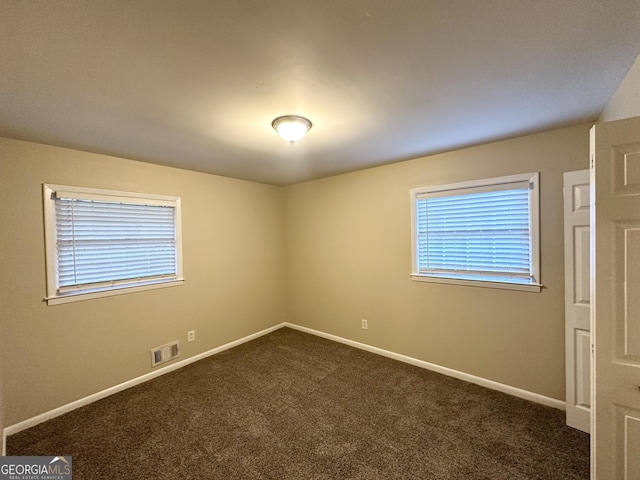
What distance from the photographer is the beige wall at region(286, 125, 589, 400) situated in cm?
229

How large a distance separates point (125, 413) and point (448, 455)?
2.66 metres

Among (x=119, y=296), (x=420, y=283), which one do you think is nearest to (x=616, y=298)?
(x=420, y=283)

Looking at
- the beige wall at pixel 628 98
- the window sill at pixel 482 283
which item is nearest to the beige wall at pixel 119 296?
the window sill at pixel 482 283

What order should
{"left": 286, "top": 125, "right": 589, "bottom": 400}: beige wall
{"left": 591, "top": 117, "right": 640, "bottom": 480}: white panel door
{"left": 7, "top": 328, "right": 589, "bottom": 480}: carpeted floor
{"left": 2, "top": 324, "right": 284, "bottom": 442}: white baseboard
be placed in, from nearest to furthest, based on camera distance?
1. {"left": 591, "top": 117, "right": 640, "bottom": 480}: white panel door
2. {"left": 7, "top": 328, "right": 589, "bottom": 480}: carpeted floor
3. {"left": 2, "top": 324, "right": 284, "bottom": 442}: white baseboard
4. {"left": 286, "top": 125, "right": 589, "bottom": 400}: beige wall

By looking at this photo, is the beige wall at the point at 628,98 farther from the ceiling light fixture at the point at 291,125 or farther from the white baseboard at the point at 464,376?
the white baseboard at the point at 464,376

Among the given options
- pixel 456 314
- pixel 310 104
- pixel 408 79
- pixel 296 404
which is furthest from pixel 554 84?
pixel 296 404

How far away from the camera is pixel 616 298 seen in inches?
Result: 45.5

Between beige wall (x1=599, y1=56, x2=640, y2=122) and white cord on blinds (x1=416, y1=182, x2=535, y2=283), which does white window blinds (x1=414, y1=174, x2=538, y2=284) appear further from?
beige wall (x1=599, y1=56, x2=640, y2=122)

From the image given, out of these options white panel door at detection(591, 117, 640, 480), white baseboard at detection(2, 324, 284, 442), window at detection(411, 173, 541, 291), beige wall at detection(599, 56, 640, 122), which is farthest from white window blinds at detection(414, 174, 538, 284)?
white baseboard at detection(2, 324, 284, 442)

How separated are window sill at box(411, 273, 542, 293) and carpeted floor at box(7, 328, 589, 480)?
101 centimetres

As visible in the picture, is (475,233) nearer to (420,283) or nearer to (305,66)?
(420,283)

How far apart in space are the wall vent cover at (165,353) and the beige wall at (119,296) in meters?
0.06

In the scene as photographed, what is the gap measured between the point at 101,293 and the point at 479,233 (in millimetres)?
3797

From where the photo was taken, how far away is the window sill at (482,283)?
2.38m
